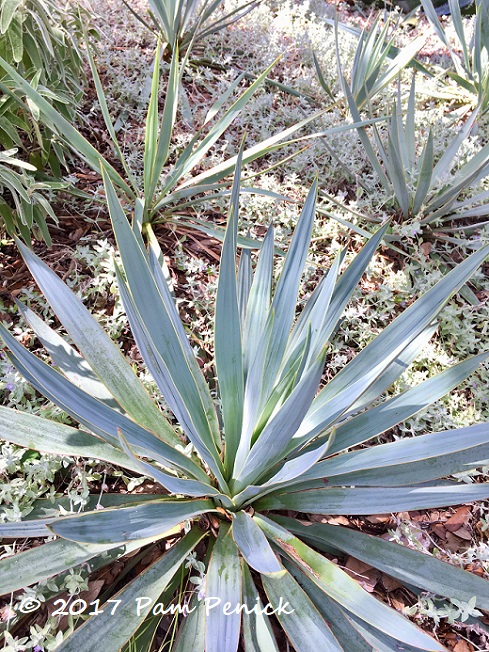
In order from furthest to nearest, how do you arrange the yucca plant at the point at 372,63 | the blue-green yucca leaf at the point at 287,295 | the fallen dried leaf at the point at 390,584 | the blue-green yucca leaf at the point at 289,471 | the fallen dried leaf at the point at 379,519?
the yucca plant at the point at 372,63 → the fallen dried leaf at the point at 379,519 → the fallen dried leaf at the point at 390,584 → the blue-green yucca leaf at the point at 287,295 → the blue-green yucca leaf at the point at 289,471

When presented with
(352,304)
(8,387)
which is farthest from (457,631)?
(8,387)

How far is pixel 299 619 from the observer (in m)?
1.08

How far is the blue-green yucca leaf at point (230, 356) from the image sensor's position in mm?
1252

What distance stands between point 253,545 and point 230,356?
46 cm

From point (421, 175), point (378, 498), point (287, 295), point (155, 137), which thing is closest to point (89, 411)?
point (287, 295)

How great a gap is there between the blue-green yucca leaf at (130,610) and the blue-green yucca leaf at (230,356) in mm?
265

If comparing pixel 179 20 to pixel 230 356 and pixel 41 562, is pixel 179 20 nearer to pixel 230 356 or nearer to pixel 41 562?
pixel 230 356

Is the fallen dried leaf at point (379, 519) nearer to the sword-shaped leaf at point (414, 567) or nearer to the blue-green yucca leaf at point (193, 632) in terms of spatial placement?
the sword-shaped leaf at point (414, 567)

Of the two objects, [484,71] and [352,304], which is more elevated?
[484,71]

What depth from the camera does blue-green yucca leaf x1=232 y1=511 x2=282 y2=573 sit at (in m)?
→ 0.98

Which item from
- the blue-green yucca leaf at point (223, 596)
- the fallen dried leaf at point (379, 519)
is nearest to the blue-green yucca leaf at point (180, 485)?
the blue-green yucca leaf at point (223, 596)

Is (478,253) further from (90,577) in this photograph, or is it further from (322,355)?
(90,577)

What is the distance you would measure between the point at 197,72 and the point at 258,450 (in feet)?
8.65

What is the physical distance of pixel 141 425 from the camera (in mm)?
1257
